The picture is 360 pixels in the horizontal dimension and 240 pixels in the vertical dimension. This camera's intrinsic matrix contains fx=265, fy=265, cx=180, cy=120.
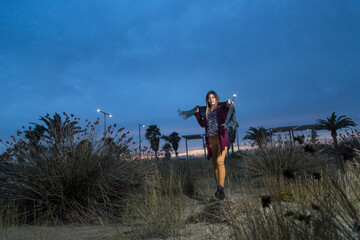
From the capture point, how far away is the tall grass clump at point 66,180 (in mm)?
4492

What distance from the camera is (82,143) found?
5.12m

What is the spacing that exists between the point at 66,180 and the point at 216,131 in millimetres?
3227

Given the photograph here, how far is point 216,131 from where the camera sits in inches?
237

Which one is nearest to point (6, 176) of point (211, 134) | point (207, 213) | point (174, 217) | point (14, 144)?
point (14, 144)

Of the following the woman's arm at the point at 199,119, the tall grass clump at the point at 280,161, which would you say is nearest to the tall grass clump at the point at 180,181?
the woman's arm at the point at 199,119

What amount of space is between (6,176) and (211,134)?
4064 millimetres

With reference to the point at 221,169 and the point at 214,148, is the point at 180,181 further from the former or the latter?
the point at 214,148

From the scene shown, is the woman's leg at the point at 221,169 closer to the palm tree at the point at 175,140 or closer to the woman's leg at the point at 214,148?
the woman's leg at the point at 214,148

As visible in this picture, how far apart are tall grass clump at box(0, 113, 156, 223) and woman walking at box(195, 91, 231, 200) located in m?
1.55

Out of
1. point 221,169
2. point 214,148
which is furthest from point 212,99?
point 221,169

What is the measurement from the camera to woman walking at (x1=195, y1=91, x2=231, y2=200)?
224 inches

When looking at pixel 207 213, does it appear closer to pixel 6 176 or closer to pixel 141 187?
pixel 141 187

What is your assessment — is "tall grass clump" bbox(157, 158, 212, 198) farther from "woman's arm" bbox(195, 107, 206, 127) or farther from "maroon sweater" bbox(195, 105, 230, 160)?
"woman's arm" bbox(195, 107, 206, 127)

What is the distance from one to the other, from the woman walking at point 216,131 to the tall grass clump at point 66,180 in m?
1.55
